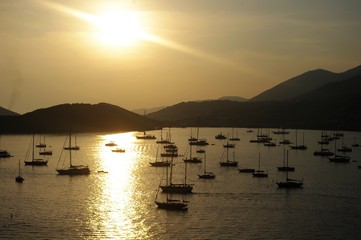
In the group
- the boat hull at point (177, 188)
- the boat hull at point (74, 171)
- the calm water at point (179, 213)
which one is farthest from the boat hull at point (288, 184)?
the boat hull at point (74, 171)

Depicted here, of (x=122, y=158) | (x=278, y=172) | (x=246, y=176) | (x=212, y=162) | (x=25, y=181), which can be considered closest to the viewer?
(x=25, y=181)

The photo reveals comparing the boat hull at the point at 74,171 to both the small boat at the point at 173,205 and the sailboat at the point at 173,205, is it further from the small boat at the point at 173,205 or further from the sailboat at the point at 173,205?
the small boat at the point at 173,205

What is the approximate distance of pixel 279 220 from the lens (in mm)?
56156

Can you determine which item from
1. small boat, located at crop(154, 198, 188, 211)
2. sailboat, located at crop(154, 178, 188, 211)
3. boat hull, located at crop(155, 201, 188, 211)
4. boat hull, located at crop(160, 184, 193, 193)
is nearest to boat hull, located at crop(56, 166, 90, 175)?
boat hull, located at crop(160, 184, 193, 193)

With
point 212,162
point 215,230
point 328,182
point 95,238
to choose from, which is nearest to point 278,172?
point 328,182

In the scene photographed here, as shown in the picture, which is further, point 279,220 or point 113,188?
point 113,188

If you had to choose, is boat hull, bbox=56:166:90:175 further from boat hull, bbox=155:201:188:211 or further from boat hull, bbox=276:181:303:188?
boat hull, bbox=155:201:188:211

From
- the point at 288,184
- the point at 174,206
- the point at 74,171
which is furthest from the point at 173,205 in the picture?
the point at 74,171

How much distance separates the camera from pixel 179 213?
58.1m

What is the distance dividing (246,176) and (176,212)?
110 ft

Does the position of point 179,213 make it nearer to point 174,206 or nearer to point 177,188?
point 174,206

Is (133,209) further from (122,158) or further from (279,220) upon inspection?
(122,158)

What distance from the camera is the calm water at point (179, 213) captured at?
167ft

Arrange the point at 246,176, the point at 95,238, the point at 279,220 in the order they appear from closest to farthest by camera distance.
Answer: the point at 95,238 → the point at 279,220 → the point at 246,176
